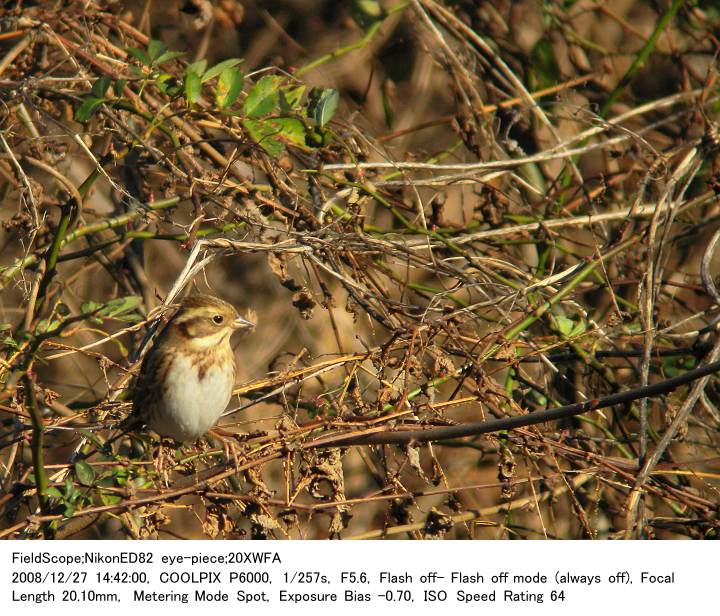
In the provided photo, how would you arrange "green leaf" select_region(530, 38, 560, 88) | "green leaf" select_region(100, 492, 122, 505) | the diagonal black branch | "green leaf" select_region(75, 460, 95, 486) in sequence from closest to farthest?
1. the diagonal black branch
2. "green leaf" select_region(75, 460, 95, 486)
3. "green leaf" select_region(100, 492, 122, 505)
4. "green leaf" select_region(530, 38, 560, 88)

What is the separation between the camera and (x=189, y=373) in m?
3.51

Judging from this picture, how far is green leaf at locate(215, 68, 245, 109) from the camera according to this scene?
3328 millimetres

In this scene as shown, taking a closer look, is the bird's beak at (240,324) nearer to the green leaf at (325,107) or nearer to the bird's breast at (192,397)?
the bird's breast at (192,397)

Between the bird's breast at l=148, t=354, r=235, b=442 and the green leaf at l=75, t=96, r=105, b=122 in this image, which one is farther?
the bird's breast at l=148, t=354, r=235, b=442

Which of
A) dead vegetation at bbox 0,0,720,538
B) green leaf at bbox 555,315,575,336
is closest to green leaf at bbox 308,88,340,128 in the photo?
dead vegetation at bbox 0,0,720,538

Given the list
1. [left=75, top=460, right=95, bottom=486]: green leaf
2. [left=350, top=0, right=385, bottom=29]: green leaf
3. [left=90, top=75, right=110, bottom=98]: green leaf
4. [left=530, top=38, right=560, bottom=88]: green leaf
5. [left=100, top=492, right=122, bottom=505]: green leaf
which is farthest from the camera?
[left=530, top=38, right=560, bottom=88]: green leaf

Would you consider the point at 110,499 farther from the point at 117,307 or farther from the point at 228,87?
the point at 228,87

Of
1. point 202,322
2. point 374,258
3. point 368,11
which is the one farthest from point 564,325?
point 368,11

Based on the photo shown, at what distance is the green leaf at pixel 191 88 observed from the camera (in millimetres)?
3193

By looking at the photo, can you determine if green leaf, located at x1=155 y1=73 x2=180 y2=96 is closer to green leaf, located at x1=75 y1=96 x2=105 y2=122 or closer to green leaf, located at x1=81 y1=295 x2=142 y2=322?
green leaf, located at x1=75 y1=96 x2=105 y2=122

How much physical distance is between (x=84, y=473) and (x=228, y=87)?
4.58 feet

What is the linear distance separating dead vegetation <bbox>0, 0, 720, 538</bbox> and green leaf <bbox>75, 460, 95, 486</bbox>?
18 mm

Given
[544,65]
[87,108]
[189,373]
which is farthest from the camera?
[544,65]

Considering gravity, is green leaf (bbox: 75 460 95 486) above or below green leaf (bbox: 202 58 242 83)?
A: below
